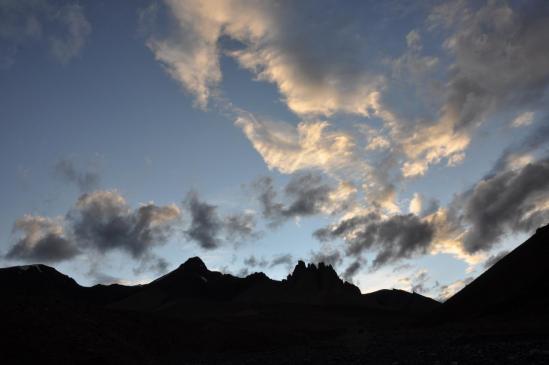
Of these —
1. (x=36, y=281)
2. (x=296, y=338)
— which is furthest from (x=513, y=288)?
(x=36, y=281)

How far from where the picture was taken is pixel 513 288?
65688 millimetres

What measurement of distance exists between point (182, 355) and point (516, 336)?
108 ft

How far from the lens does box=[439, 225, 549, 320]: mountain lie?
56.3 metres

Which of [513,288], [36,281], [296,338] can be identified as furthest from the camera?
[36,281]

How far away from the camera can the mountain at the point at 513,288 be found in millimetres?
56344

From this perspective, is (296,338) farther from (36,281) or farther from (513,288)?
(36,281)

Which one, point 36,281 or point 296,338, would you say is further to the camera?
point 36,281

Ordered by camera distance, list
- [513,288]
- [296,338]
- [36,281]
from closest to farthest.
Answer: [296,338] → [513,288] → [36,281]

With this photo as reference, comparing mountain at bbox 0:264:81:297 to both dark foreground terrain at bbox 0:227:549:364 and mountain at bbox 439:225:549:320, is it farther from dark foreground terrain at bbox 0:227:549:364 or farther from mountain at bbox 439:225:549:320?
mountain at bbox 439:225:549:320

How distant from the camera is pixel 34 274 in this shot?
600 ft

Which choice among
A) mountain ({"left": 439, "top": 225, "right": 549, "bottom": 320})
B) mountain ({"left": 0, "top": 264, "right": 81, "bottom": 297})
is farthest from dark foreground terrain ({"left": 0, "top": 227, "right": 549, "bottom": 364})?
mountain ({"left": 0, "top": 264, "right": 81, "bottom": 297})

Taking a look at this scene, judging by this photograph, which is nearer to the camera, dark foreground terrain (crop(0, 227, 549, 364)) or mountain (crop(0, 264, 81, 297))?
dark foreground terrain (crop(0, 227, 549, 364))

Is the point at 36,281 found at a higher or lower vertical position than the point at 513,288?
higher

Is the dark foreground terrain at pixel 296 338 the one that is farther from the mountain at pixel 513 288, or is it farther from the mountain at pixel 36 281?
the mountain at pixel 36 281
